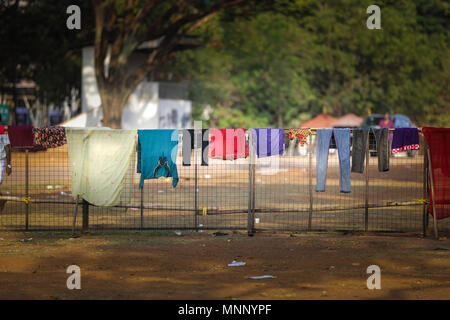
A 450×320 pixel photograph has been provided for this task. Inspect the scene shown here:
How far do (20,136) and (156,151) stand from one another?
102 inches

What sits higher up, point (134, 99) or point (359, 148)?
point (134, 99)

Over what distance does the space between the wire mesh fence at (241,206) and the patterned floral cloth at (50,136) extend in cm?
46

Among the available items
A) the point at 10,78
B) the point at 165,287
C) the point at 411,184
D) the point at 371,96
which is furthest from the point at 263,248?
the point at 371,96

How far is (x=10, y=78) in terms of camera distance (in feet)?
147

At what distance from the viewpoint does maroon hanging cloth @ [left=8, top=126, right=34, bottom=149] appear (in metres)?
12.2

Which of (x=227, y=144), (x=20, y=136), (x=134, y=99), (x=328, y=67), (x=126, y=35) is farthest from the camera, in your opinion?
(x=328, y=67)

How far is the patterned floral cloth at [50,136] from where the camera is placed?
12.1 m

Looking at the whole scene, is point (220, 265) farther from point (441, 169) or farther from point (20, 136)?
point (20, 136)

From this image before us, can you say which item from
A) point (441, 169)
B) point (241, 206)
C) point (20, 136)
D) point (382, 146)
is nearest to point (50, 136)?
point (20, 136)

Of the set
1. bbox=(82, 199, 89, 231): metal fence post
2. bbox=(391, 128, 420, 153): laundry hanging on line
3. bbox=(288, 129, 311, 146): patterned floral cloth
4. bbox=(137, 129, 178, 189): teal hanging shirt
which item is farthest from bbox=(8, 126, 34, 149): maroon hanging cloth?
bbox=(391, 128, 420, 153): laundry hanging on line

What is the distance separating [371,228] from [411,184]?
385 inches

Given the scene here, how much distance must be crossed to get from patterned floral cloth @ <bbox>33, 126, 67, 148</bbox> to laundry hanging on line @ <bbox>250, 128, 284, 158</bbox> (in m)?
3.56

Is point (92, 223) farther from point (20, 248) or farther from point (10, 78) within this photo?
point (10, 78)

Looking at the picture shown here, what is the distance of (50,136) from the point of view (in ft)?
39.8
